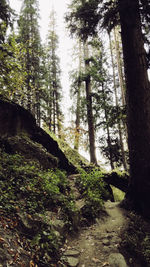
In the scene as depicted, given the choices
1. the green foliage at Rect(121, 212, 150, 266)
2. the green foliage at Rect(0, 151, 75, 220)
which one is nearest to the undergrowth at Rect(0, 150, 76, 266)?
the green foliage at Rect(0, 151, 75, 220)

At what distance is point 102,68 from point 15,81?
1238 cm

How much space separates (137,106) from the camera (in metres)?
5.65

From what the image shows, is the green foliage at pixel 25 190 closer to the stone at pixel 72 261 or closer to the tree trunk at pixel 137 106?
the stone at pixel 72 261

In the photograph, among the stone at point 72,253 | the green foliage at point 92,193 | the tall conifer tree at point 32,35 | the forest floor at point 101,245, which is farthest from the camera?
the tall conifer tree at point 32,35

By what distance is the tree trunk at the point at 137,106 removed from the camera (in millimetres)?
5508

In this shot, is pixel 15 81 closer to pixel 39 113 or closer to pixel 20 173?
pixel 20 173

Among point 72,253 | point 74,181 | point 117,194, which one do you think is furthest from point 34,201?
point 117,194

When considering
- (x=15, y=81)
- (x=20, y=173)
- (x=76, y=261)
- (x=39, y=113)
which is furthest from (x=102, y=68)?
(x=76, y=261)

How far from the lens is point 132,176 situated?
585 cm

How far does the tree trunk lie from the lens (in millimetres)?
5508

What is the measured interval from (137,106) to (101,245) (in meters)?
4.37

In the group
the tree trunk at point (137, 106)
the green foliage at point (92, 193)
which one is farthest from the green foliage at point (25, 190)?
the tree trunk at point (137, 106)

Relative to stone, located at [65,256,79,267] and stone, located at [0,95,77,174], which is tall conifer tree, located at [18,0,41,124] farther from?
stone, located at [65,256,79,267]

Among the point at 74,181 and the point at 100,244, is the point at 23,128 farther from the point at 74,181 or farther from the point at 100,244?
the point at 100,244
